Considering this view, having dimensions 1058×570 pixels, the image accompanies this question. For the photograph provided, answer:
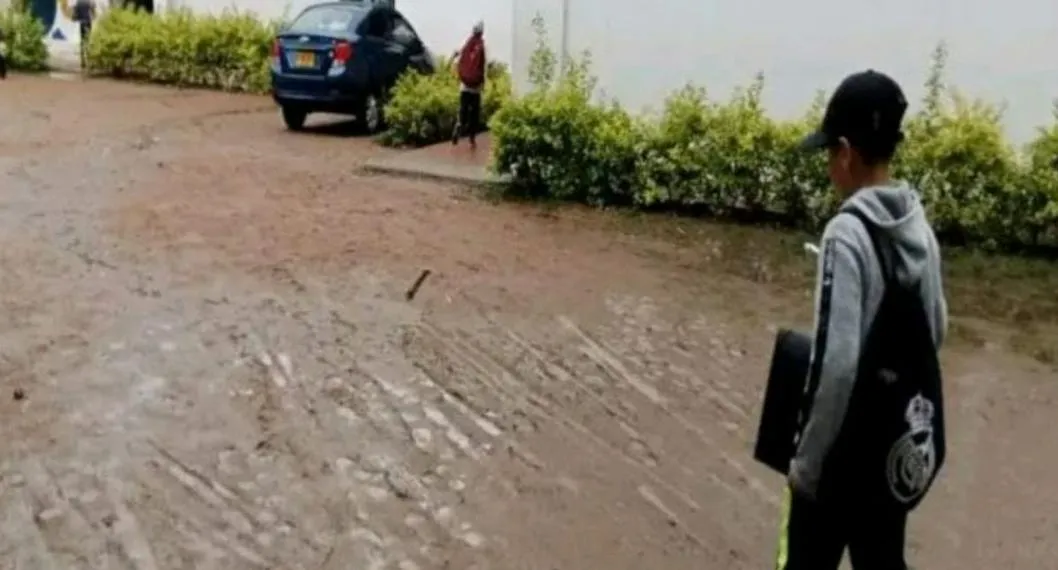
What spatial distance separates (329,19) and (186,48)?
5.79m

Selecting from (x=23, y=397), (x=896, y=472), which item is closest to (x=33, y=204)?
(x=23, y=397)

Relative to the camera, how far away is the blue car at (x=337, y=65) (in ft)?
56.6

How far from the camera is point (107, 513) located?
526 centimetres

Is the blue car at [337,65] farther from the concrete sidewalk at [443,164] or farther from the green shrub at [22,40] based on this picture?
the green shrub at [22,40]

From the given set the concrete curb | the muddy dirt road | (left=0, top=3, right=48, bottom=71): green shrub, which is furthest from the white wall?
(left=0, top=3, right=48, bottom=71): green shrub

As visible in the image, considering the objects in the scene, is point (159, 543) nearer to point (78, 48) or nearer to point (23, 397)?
point (23, 397)

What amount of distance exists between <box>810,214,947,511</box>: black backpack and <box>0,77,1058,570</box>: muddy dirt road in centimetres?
194

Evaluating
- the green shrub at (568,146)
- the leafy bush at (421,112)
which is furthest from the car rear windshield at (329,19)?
the green shrub at (568,146)

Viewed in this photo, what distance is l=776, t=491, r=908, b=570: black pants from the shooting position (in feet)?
10.6

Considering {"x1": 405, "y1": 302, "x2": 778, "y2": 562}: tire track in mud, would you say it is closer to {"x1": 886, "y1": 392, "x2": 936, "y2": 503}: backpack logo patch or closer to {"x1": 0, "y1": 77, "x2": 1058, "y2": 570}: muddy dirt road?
{"x1": 0, "y1": 77, "x2": 1058, "y2": 570}: muddy dirt road

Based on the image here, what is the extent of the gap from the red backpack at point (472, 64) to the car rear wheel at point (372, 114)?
6.68 feet

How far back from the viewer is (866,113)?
3.12 m

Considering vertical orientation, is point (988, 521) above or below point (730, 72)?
below

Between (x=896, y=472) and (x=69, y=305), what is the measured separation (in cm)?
640
